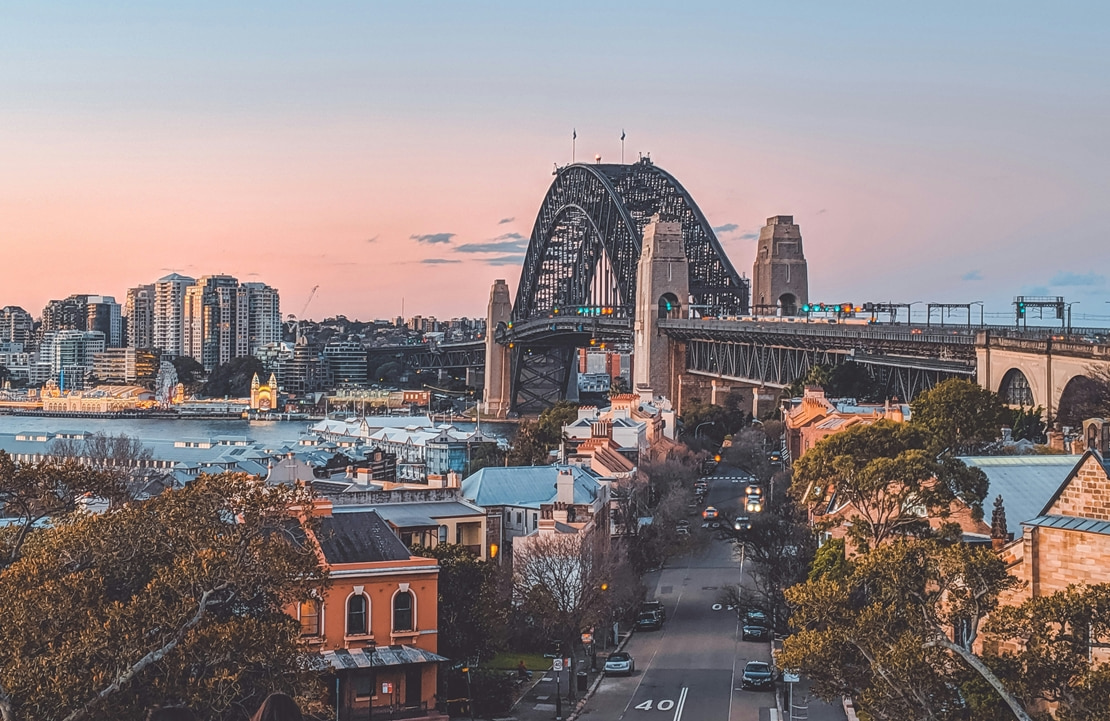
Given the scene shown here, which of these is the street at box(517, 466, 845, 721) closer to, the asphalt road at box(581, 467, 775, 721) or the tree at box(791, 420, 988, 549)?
the asphalt road at box(581, 467, 775, 721)

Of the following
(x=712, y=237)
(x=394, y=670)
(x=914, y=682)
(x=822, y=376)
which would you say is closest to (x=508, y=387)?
(x=712, y=237)

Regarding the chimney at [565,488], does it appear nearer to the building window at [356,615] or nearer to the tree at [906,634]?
the building window at [356,615]

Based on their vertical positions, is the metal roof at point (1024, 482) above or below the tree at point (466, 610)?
above

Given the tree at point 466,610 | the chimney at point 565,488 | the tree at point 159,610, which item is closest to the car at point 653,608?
the chimney at point 565,488

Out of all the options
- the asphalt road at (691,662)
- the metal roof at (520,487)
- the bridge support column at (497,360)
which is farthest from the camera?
the bridge support column at (497,360)

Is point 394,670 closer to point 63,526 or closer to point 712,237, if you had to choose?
point 63,526

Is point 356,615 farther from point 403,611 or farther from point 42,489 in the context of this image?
point 42,489

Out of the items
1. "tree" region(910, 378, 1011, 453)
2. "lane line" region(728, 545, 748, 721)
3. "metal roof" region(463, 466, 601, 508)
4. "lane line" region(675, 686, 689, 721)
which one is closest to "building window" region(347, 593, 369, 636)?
"lane line" region(675, 686, 689, 721)
